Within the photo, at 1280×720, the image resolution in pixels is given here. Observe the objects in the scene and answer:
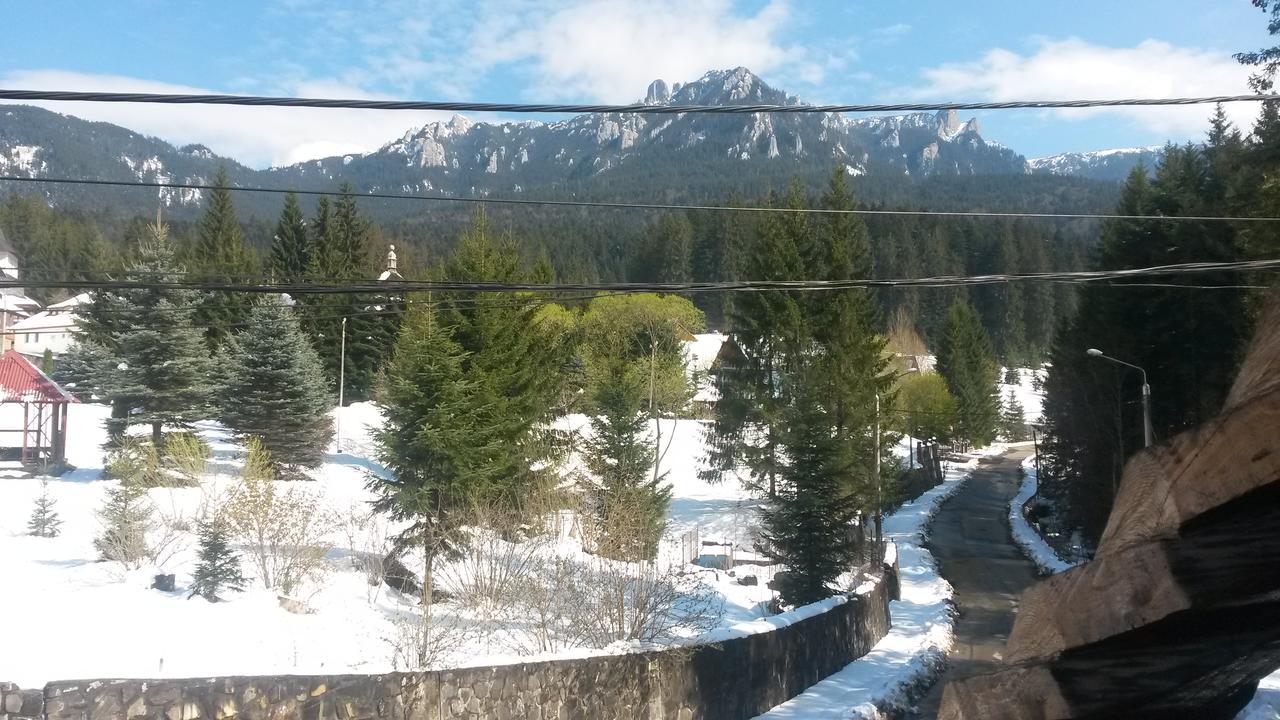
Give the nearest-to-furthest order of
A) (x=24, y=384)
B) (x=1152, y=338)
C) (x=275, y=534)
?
(x=275, y=534) → (x=24, y=384) → (x=1152, y=338)

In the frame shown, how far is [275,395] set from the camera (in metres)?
31.6

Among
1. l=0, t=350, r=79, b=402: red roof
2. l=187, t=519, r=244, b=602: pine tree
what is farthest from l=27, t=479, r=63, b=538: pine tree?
l=0, t=350, r=79, b=402: red roof

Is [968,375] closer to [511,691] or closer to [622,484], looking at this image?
[622,484]

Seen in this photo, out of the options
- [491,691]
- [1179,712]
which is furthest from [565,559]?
[1179,712]

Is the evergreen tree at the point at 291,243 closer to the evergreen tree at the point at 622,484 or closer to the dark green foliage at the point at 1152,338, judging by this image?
the evergreen tree at the point at 622,484

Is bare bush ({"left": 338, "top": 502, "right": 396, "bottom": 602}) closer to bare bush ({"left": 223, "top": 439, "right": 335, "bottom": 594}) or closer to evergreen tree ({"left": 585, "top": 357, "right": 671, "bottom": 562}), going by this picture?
bare bush ({"left": 223, "top": 439, "right": 335, "bottom": 594})

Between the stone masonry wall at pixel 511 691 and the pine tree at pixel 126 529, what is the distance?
9.77 meters

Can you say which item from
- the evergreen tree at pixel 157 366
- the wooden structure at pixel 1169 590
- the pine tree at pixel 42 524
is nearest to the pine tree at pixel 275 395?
the evergreen tree at pixel 157 366

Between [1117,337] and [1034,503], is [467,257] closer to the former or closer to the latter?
[1117,337]

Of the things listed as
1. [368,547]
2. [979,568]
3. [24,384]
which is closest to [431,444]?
[368,547]

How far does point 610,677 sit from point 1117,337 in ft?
90.6

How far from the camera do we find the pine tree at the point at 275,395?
31031 millimetres

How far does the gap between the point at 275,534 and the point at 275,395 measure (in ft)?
52.9

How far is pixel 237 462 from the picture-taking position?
99.5ft
